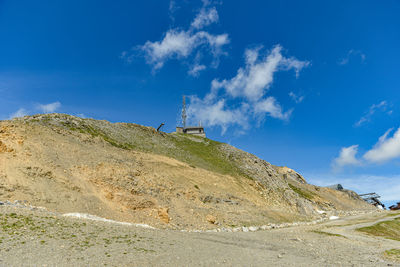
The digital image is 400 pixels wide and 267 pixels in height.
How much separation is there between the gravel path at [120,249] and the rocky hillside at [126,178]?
26.4 feet

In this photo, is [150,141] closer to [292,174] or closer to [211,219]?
[211,219]

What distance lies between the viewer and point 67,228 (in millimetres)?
18375

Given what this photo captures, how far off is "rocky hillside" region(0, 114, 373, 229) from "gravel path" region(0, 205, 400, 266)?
8.05 metres

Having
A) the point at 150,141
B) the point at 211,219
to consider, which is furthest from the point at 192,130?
the point at 211,219

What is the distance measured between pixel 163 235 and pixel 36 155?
2115 cm

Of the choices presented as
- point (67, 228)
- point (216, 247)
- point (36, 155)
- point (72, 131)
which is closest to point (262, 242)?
point (216, 247)

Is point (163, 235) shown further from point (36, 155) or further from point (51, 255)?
point (36, 155)

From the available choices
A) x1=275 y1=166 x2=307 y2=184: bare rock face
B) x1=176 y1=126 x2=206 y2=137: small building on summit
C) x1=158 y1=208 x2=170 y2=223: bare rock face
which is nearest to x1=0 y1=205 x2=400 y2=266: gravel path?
x1=158 y1=208 x2=170 y2=223: bare rock face

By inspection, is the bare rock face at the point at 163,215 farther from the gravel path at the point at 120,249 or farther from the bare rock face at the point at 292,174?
the bare rock face at the point at 292,174

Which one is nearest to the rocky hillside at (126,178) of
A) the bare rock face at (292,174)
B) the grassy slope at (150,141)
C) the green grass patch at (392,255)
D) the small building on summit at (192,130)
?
the grassy slope at (150,141)

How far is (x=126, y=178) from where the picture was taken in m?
36.5

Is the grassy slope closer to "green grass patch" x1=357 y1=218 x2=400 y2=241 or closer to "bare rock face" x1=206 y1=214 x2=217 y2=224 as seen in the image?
"bare rock face" x1=206 y1=214 x2=217 y2=224

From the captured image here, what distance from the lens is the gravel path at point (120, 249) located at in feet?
45.4

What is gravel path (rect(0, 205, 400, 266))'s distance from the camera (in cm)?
1383
